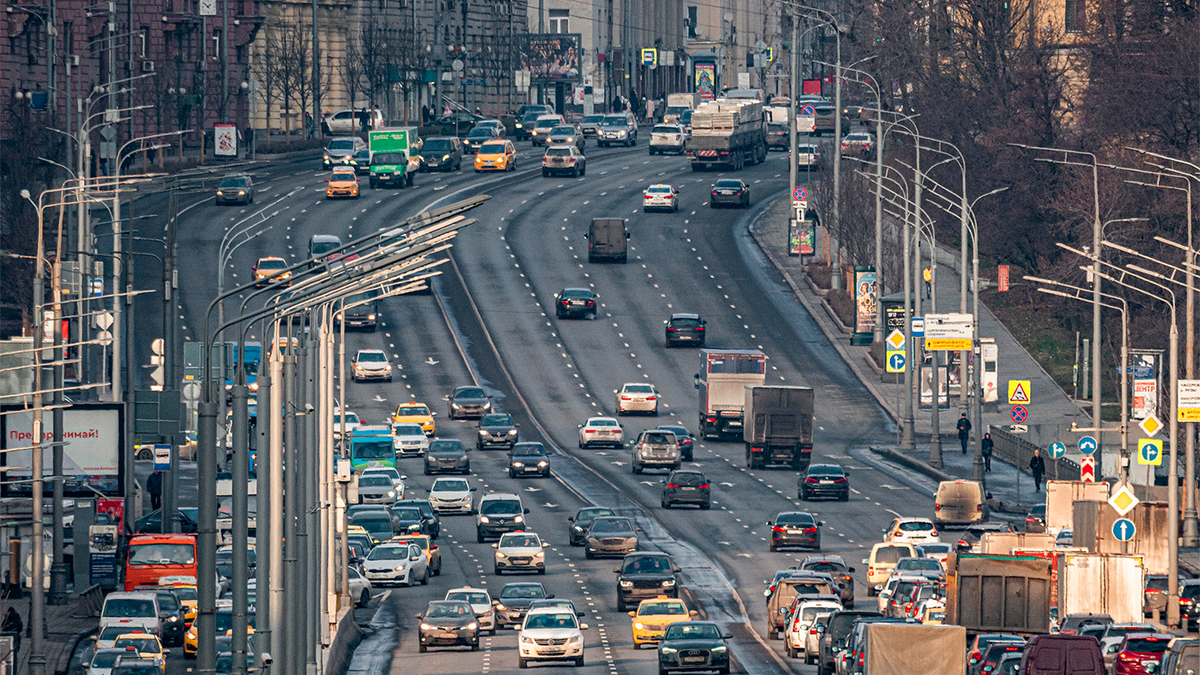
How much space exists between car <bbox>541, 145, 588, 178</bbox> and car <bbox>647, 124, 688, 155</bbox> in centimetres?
1196

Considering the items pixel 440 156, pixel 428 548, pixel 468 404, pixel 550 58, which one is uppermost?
pixel 550 58

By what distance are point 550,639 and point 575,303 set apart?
56246mm

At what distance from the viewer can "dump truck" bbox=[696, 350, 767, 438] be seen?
81.5 m

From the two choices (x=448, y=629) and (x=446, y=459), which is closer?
(x=448, y=629)

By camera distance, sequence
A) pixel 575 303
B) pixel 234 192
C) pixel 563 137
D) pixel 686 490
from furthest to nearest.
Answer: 1. pixel 563 137
2. pixel 234 192
3. pixel 575 303
4. pixel 686 490

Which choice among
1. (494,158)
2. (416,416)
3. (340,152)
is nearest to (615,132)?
(494,158)

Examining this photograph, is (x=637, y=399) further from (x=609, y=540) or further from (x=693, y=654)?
(x=693, y=654)

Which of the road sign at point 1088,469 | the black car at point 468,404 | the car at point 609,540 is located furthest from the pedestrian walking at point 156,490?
the road sign at point 1088,469

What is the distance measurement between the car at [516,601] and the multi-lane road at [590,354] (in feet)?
1.72

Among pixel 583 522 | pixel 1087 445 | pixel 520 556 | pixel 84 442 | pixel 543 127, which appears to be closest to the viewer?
pixel 520 556

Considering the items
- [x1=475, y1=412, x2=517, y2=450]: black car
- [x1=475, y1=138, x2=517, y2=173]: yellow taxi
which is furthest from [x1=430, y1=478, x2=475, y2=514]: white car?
[x1=475, y1=138, x2=517, y2=173]: yellow taxi

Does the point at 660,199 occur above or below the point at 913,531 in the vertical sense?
above

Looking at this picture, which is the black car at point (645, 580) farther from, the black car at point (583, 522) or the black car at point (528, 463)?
the black car at point (528, 463)

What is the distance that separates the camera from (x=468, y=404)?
8594cm
